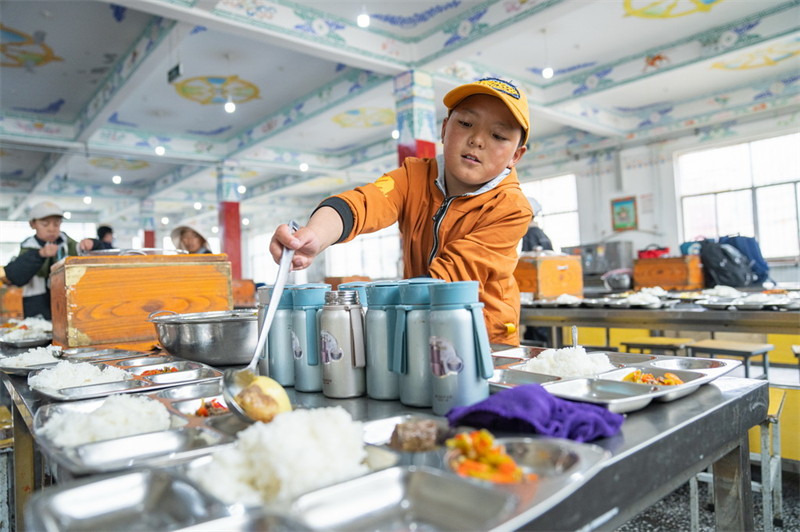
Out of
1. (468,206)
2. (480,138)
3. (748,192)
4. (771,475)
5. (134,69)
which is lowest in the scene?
(771,475)

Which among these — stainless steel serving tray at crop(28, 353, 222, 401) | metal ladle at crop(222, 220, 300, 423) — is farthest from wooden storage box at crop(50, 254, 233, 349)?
metal ladle at crop(222, 220, 300, 423)

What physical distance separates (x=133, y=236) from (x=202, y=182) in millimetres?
5965

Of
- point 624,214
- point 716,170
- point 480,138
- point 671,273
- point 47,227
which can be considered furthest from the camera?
point 624,214

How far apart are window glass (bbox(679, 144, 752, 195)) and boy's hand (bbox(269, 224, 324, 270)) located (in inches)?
375

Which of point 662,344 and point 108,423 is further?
point 662,344

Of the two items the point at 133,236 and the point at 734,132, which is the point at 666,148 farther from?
the point at 133,236

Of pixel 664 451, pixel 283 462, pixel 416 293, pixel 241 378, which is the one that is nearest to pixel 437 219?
pixel 416 293

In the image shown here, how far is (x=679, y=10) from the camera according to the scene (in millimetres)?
6066

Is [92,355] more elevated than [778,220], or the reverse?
[778,220]

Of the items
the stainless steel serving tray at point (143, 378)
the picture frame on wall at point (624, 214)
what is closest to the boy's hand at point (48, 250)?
the stainless steel serving tray at point (143, 378)

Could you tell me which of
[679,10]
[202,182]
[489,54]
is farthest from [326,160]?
[679,10]

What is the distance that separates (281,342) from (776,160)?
9.64m

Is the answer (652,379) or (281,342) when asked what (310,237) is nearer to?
(281,342)

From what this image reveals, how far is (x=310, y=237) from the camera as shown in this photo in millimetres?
1223
